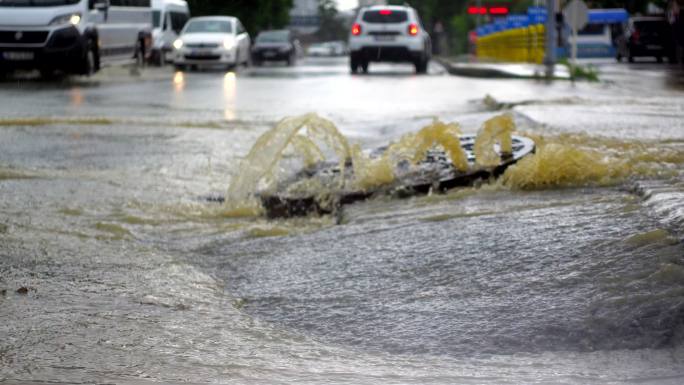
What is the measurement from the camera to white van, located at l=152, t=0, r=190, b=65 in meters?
36.8

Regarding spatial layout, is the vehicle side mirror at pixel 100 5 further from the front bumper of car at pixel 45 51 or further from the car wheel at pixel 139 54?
the car wheel at pixel 139 54

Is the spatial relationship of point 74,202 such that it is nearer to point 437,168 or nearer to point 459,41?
point 437,168

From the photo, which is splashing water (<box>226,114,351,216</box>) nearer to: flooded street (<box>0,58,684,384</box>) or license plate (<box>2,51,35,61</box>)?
flooded street (<box>0,58,684,384</box>)

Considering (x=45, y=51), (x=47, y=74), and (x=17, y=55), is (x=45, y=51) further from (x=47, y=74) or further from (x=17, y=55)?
(x=47, y=74)

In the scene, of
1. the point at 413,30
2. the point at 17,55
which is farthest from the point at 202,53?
the point at 17,55

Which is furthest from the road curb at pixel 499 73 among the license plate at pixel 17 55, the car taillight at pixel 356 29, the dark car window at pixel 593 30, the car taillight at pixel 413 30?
the dark car window at pixel 593 30

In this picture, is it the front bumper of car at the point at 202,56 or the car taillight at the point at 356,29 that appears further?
the front bumper of car at the point at 202,56

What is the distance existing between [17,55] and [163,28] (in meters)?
17.7

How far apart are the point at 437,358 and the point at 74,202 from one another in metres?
3.49

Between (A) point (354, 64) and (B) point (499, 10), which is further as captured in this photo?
(B) point (499, 10)

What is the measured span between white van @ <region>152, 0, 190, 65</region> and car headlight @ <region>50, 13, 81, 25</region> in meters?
14.0

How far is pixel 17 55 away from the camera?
2105 cm

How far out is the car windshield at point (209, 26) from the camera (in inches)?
1297

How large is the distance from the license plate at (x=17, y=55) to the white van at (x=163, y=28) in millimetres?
14959
